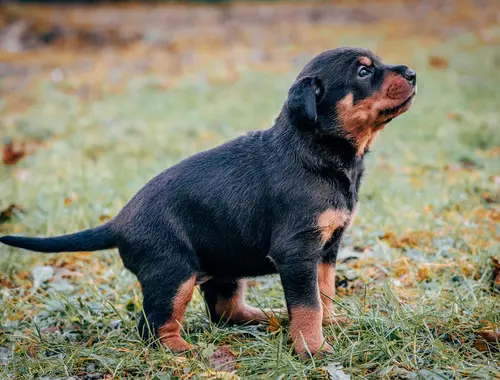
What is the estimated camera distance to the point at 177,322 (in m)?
3.62

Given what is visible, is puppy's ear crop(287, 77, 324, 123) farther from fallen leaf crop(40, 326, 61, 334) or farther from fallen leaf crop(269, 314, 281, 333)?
fallen leaf crop(40, 326, 61, 334)

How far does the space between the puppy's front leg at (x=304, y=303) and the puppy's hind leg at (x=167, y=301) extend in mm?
564

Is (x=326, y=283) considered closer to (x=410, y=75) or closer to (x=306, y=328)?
(x=306, y=328)

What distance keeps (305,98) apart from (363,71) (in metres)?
0.38

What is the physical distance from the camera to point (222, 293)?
4.04 m

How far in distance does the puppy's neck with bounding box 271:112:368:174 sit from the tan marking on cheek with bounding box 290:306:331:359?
2.43ft

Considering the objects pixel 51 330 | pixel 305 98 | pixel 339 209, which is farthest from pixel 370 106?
pixel 51 330

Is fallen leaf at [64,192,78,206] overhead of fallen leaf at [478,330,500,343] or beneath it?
beneath

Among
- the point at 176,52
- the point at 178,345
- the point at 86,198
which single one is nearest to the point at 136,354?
the point at 178,345

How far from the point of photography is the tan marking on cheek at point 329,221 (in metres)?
3.43

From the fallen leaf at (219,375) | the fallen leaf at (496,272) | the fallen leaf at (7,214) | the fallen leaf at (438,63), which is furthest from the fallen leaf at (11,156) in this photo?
the fallen leaf at (438,63)

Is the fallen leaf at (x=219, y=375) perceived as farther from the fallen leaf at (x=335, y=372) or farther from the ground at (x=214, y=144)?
the fallen leaf at (x=335, y=372)

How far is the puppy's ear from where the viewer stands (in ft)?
11.4

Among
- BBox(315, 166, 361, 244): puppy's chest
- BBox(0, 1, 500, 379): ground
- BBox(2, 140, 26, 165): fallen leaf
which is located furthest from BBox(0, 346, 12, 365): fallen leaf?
BBox(2, 140, 26, 165): fallen leaf
